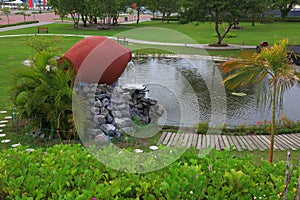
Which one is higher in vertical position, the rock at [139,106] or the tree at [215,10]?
the tree at [215,10]

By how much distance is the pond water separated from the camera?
1316 cm

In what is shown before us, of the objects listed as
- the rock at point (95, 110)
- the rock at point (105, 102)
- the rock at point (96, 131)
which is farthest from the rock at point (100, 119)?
the rock at point (105, 102)

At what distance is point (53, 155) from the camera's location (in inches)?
209

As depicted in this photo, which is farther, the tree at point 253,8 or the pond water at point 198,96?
the tree at point 253,8

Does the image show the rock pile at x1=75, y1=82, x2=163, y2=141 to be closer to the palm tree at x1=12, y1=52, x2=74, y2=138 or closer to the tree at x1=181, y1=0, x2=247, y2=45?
the palm tree at x1=12, y1=52, x2=74, y2=138

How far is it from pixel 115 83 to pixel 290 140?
6.23 m

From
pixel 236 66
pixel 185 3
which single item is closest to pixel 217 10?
pixel 185 3

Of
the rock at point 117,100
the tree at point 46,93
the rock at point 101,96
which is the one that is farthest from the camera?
the rock at point 117,100

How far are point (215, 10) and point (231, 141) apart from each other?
69.4ft

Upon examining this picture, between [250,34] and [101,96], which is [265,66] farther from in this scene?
[250,34]

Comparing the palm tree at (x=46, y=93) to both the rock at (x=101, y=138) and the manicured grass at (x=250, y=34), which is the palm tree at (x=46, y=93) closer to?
the rock at (x=101, y=138)

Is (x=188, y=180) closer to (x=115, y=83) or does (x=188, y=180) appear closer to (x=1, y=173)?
(x=1, y=173)

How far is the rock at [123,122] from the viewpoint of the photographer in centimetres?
1096

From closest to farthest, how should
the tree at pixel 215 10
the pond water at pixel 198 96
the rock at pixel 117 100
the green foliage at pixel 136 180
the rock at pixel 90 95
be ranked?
the green foliage at pixel 136 180 → the rock at pixel 90 95 → the rock at pixel 117 100 → the pond water at pixel 198 96 → the tree at pixel 215 10
